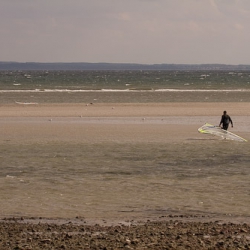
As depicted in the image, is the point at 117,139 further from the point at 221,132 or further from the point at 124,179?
the point at 124,179

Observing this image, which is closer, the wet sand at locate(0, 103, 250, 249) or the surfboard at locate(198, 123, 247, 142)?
the wet sand at locate(0, 103, 250, 249)

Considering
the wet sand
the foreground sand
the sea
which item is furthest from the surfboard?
the foreground sand

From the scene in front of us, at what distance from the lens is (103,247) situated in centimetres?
926

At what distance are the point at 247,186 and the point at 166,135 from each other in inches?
482

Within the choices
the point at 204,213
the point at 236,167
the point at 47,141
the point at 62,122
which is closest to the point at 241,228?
the point at 204,213

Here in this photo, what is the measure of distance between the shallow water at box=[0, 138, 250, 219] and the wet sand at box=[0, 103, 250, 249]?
1.10m

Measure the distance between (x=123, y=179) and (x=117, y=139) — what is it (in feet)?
31.2

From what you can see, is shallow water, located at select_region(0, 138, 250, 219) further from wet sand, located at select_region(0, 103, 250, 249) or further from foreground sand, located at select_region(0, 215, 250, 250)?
foreground sand, located at select_region(0, 215, 250, 250)

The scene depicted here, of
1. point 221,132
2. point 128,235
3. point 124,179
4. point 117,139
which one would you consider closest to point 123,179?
point 124,179

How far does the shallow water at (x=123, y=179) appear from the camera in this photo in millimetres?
13062

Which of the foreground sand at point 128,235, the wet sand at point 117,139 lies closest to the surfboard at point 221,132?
the wet sand at point 117,139

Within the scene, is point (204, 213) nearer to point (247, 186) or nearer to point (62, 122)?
point (247, 186)

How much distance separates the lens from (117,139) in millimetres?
25969

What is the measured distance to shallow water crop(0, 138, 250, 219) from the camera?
13.1 metres
